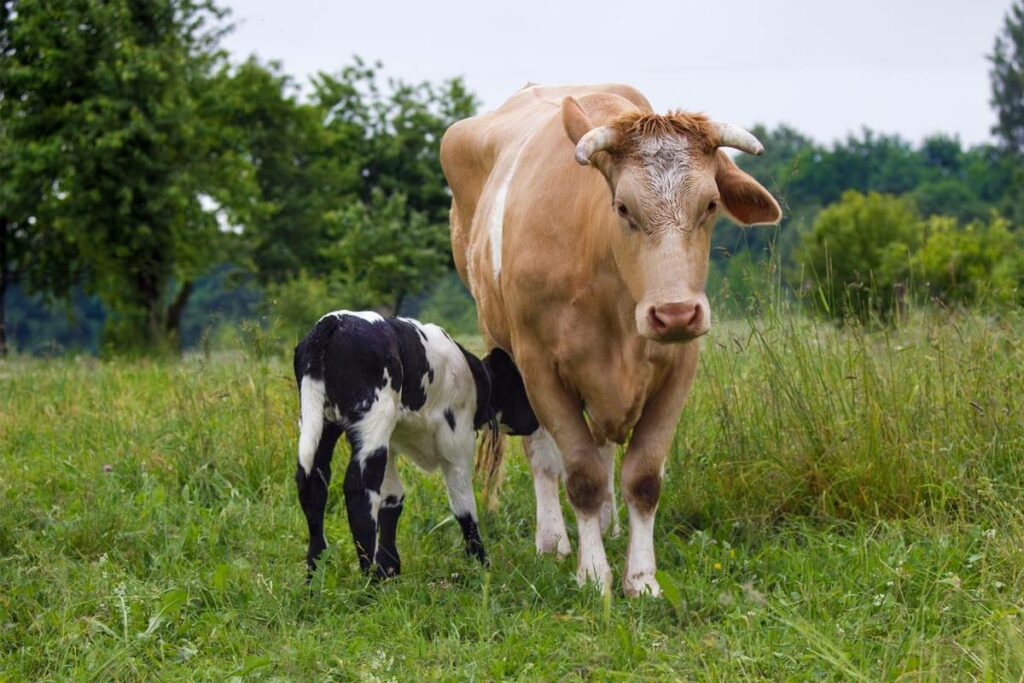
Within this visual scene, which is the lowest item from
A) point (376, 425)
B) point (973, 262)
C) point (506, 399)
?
point (973, 262)

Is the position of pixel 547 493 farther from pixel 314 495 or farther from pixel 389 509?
pixel 314 495

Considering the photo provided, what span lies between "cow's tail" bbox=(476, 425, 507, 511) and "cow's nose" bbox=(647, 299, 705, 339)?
2300 mm

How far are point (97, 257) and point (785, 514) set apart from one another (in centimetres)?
2531

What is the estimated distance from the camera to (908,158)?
87.6 meters

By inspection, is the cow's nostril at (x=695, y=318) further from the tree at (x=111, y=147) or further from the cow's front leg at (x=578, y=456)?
the tree at (x=111, y=147)

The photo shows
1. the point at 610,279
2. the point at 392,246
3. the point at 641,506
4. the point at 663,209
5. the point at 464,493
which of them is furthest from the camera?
the point at 392,246

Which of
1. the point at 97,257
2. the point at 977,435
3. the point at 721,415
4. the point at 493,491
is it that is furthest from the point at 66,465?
the point at 97,257

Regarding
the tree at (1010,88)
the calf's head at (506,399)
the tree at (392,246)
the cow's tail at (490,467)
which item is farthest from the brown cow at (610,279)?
the tree at (1010,88)

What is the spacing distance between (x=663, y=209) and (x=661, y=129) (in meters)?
0.34

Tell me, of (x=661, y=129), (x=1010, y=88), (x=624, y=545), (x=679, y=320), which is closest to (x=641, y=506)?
(x=624, y=545)

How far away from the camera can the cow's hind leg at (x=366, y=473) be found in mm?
5137

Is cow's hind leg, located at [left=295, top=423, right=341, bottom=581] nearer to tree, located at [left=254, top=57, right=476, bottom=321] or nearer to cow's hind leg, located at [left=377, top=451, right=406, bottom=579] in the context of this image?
cow's hind leg, located at [left=377, top=451, right=406, bottom=579]

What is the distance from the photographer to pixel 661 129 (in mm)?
4676

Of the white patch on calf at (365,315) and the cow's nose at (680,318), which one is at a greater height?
the cow's nose at (680,318)
